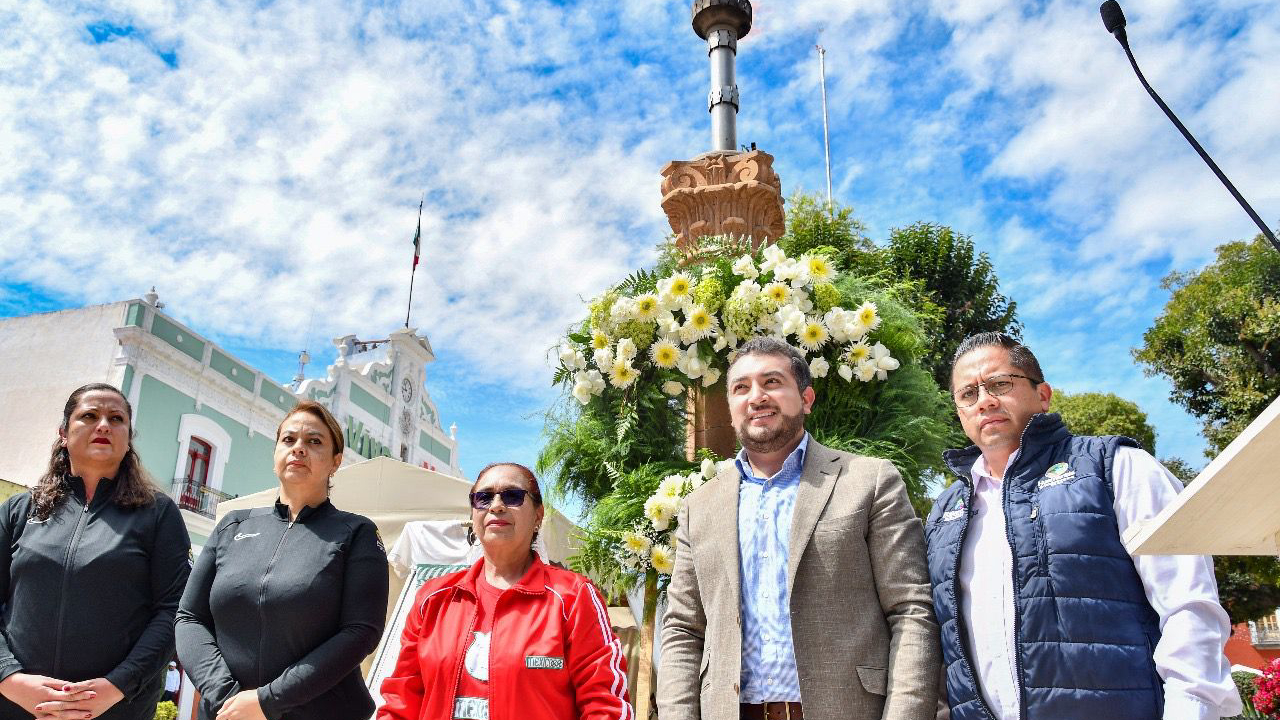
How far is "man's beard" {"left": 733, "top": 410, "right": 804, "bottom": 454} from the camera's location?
2811 millimetres

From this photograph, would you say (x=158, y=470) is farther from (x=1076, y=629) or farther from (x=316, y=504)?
(x=1076, y=629)

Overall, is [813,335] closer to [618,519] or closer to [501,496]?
[618,519]

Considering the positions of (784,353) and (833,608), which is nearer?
(833,608)

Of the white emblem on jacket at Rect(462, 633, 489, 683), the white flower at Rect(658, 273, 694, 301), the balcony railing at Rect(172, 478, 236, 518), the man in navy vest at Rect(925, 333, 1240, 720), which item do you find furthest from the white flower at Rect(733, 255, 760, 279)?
the balcony railing at Rect(172, 478, 236, 518)

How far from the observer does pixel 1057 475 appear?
2.46 metres

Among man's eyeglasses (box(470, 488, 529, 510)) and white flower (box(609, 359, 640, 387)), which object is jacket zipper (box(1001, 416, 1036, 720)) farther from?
white flower (box(609, 359, 640, 387))

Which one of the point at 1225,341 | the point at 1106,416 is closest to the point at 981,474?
the point at 1225,341

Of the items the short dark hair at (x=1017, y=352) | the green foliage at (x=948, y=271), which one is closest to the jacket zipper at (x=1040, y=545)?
the short dark hair at (x=1017, y=352)

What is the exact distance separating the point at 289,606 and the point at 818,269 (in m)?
2.52

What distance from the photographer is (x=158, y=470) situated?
795 inches

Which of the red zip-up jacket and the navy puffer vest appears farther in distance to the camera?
the red zip-up jacket

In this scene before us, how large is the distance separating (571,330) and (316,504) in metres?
1.56

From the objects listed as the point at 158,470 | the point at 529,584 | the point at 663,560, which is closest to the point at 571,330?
the point at 663,560

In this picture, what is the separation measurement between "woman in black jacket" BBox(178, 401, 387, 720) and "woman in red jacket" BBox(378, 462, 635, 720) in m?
0.26
